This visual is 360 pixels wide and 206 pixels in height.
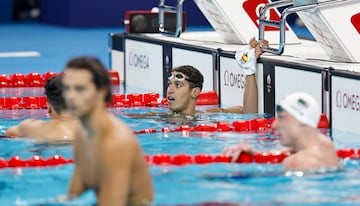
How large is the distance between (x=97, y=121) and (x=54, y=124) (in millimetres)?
2985

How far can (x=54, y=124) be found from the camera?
7133 mm

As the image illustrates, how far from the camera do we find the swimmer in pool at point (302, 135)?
5.59 meters

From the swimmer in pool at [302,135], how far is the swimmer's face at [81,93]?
165 centimetres

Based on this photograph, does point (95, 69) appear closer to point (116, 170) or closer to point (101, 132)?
point (101, 132)

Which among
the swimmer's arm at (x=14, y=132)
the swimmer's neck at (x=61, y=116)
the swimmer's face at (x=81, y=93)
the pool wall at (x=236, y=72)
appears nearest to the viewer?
the swimmer's face at (x=81, y=93)

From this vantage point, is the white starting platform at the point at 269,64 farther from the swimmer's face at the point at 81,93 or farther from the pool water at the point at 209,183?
the swimmer's face at the point at 81,93

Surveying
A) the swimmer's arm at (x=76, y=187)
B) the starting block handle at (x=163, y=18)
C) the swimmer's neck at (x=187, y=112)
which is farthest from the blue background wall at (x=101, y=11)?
the swimmer's arm at (x=76, y=187)

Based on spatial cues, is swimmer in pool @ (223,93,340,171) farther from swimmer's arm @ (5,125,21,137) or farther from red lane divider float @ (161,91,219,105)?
red lane divider float @ (161,91,219,105)

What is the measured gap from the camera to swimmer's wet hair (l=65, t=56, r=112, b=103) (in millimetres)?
4219

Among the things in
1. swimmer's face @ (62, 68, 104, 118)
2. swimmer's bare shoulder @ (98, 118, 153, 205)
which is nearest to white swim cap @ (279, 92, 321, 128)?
swimmer's bare shoulder @ (98, 118, 153, 205)

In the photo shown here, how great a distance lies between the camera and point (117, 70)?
487 inches

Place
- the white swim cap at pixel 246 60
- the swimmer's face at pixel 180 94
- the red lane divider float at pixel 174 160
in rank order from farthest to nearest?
the white swim cap at pixel 246 60
the swimmer's face at pixel 180 94
the red lane divider float at pixel 174 160

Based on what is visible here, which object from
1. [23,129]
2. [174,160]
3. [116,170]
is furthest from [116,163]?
[23,129]

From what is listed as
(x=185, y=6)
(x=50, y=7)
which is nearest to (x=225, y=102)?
(x=185, y=6)
